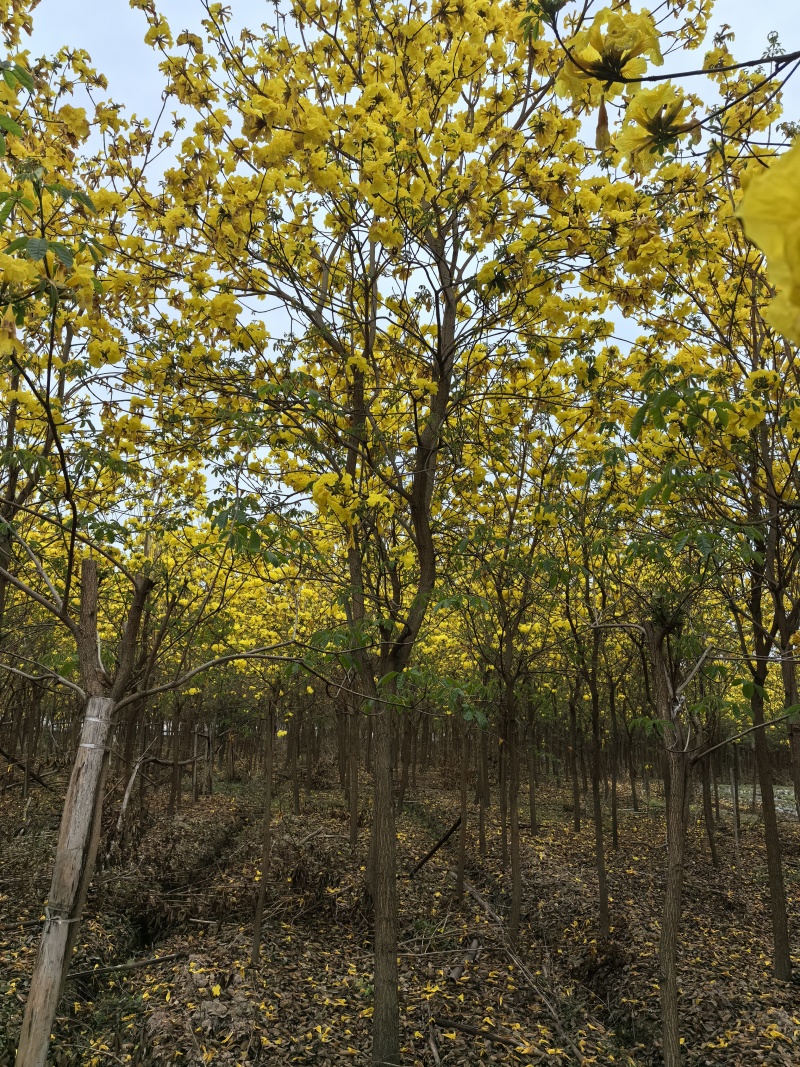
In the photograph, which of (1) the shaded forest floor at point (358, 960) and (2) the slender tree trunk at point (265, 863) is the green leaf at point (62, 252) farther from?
(2) the slender tree trunk at point (265, 863)

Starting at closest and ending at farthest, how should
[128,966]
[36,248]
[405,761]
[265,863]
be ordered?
[36,248] < [128,966] < [265,863] < [405,761]

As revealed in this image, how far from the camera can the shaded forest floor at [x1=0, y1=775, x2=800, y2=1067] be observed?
5000 millimetres

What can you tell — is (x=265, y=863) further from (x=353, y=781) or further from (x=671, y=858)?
(x=671, y=858)

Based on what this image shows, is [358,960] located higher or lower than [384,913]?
lower

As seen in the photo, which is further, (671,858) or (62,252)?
(671,858)

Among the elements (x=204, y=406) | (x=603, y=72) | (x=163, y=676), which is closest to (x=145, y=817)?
(x=163, y=676)

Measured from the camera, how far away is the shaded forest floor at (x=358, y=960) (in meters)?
5.00

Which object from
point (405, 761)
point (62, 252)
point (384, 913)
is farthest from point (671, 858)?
point (405, 761)

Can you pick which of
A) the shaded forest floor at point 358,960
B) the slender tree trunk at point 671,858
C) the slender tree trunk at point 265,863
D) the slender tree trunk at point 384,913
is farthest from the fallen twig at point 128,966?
the slender tree trunk at point 671,858

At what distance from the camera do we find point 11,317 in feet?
5.94

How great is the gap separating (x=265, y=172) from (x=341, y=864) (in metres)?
8.98

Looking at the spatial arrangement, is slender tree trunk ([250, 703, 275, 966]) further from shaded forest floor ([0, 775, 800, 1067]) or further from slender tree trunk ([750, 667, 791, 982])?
slender tree trunk ([750, 667, 791, 982])

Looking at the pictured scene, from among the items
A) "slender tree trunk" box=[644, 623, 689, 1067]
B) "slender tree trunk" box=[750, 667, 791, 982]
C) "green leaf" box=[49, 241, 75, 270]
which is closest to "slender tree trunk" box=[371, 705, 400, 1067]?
"slender tree trunk" box=[644, 623, 689, 1067]

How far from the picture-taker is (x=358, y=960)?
6.75 m
